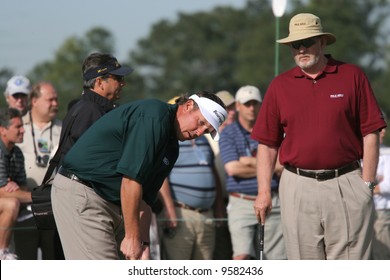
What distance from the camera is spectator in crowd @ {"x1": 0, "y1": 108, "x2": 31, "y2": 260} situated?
9078mm

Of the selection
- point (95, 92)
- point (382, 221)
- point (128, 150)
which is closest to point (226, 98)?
point (382, 221)

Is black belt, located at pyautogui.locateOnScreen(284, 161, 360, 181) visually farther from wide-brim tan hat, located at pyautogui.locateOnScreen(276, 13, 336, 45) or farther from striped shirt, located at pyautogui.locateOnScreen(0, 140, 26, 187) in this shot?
striped shirt, located at pyautogui.locateOnScreen(0, 140, 26, 187)

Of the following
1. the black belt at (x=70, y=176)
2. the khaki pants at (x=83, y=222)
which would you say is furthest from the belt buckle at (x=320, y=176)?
the black belt at (x=70, y=176)

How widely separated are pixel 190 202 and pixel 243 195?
508 millimetres

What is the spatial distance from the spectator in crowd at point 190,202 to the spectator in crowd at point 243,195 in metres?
A: 0.20

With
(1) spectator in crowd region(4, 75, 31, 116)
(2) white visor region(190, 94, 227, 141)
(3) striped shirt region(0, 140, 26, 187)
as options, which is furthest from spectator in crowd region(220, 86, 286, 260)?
(2) white visor region(190, 94, 227, 141)

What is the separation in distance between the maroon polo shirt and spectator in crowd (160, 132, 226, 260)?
2.58 meters

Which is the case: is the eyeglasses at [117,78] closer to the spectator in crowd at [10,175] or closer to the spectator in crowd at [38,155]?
the spectator in crowd at [10,175]

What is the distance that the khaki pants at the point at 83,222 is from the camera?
661 cm

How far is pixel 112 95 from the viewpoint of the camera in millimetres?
7711
